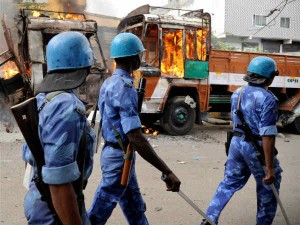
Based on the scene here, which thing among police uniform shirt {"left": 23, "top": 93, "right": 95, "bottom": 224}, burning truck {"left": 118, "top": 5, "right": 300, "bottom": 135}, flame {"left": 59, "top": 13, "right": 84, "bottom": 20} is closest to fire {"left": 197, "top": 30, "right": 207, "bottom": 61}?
burning truck {"left": 118, "top": 5, "right": 300, "bottom": 135}

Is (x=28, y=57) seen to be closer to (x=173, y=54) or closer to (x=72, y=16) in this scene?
Answer: (x=72, y=16)

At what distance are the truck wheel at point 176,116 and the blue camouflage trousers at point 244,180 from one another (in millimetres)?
5845

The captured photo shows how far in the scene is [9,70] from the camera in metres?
8.66

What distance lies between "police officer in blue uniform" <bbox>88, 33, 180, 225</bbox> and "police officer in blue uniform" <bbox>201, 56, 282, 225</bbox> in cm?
81

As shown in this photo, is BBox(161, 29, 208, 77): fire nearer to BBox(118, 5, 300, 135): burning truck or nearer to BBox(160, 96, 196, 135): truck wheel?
BBox(118, 5, 300, 135): burning truck

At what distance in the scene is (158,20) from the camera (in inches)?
352

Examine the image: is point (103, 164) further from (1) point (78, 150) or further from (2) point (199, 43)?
(2) point (199, 43)

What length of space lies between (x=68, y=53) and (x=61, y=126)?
35cm

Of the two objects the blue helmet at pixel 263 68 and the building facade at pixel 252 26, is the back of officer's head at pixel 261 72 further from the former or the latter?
the building facade at pixel 252 26

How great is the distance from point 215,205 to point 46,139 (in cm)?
210

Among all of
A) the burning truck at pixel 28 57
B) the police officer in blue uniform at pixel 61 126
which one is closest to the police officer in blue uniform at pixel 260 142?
the police officer in blue uniform at pixel 61 126

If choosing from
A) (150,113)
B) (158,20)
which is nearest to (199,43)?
(158,20)

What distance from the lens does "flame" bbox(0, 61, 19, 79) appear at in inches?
338

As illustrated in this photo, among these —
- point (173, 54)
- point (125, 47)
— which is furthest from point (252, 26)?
point (125, 47)
